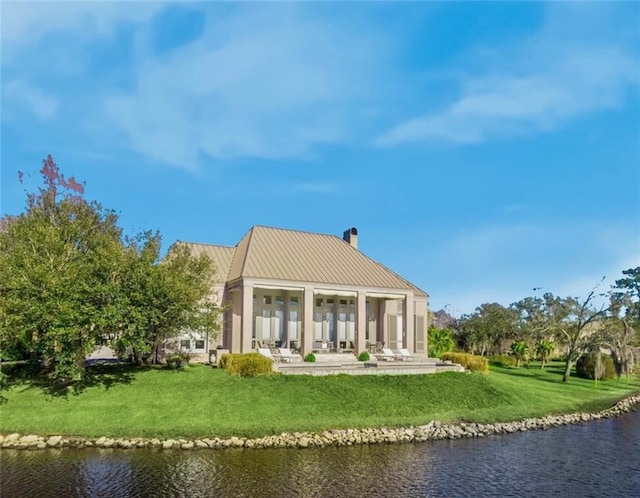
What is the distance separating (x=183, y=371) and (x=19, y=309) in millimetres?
8142

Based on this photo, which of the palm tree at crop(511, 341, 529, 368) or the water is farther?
the palm tree at crop(511, 341, 529, 368)

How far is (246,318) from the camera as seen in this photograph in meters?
28.4

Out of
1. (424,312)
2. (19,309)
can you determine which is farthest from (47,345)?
(424,312)

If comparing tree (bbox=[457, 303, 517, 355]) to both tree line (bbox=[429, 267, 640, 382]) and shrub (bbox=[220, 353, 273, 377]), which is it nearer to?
tree line (bbox=[429, 267, 640, 382])

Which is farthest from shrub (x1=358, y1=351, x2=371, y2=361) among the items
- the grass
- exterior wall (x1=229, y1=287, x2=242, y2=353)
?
exterior wall (x1=229, y1=287, x2=242, y2=353)

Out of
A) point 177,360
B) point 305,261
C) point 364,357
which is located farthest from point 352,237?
point 177,360

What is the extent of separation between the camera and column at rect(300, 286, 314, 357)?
29969 millimetres

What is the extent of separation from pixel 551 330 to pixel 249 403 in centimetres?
3986

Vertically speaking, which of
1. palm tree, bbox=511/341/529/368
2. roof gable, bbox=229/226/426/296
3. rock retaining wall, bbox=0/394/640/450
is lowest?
rock retaining wall, bbox=0/394/640/450

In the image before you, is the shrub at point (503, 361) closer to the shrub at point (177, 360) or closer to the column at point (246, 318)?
the column at point (246, 318)

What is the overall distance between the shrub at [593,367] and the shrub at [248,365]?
26.1 m

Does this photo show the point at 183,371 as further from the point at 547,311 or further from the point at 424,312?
the point at 547,311

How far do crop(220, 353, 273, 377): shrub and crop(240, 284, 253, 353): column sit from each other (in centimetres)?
303

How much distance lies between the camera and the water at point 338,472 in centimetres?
1372
